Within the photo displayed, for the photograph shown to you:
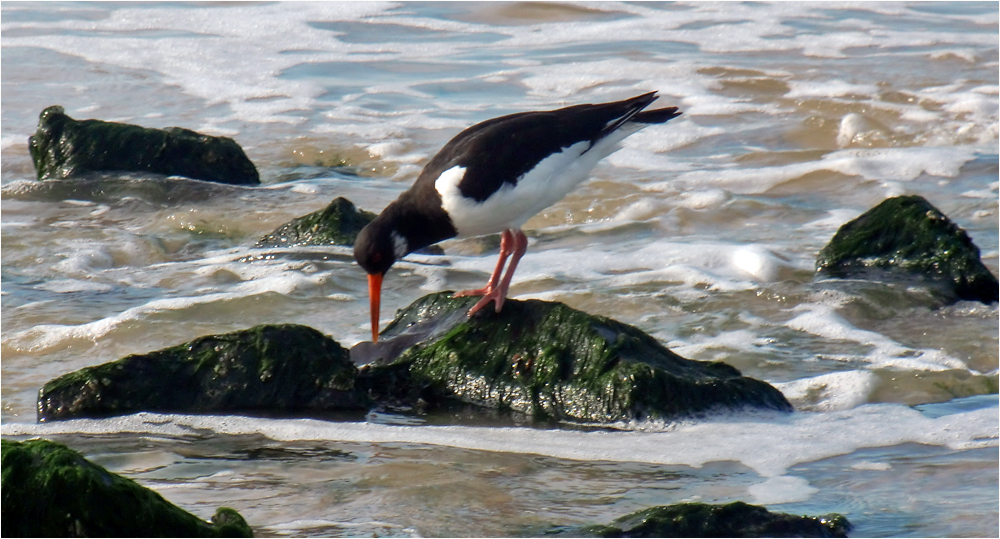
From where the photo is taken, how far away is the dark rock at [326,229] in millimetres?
6840

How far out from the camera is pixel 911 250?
6.08 meters

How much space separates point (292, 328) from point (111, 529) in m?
1.80

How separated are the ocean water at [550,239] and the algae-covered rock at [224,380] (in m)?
0.12

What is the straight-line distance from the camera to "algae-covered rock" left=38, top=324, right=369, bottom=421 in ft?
14.0

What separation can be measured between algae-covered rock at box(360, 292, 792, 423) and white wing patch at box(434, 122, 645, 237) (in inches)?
19.6

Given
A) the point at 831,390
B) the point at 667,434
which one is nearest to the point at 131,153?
the point at 667,434

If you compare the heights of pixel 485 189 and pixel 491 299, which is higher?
pixel 485 189

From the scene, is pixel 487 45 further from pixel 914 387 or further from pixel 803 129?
pixel 914 387

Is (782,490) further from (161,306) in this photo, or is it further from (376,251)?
(161,306)

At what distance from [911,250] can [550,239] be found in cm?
231

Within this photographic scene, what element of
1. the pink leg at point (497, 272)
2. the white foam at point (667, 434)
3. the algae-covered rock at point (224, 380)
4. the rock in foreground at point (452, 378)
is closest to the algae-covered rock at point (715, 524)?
the white foam at point (667, 434)

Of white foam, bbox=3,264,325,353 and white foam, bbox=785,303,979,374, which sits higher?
white foam, bbox=3,264,325,353

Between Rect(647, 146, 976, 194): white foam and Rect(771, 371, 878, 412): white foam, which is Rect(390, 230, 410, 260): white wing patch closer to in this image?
Rect(771, 371, 878, 412): white foam

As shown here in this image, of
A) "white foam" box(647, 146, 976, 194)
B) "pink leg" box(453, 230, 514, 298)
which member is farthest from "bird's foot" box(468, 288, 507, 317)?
"white foam" box(647, 146, 976, 194)
